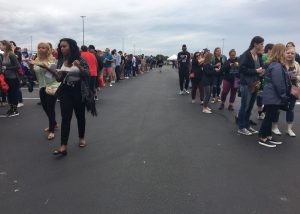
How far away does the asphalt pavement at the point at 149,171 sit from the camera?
388cm

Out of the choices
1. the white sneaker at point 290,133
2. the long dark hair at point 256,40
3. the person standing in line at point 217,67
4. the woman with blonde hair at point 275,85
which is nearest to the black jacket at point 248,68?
the long dark hair at point 256,40

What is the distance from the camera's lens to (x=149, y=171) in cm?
494

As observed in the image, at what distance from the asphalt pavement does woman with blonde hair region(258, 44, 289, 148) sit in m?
0.72

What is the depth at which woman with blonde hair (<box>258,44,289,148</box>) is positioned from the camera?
6176mm

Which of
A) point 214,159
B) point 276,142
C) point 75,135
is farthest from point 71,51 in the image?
point 276,142

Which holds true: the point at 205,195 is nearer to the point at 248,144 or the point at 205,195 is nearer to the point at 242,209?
the point at 242,209

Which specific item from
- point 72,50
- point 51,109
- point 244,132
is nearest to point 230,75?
point 244,132

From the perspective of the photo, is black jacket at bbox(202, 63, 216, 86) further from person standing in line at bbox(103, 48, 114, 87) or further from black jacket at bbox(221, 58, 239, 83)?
person standing in line at bbox(103, 48, 114, 87)

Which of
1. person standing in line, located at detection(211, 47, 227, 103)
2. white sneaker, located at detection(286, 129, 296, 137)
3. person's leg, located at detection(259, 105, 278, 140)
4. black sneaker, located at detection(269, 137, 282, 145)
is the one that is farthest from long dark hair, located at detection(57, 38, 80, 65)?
person standing in line, located at detection(211, 47, 227, 103)

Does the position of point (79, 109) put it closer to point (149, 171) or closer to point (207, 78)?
point (149, 171)

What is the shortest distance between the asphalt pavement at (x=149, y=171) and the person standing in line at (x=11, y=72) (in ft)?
4.36

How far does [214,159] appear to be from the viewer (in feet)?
18.1

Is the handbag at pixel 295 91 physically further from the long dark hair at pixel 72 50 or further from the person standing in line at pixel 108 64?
the person standing in line at pixel 108 64

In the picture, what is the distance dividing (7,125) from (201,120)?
15.4ft
